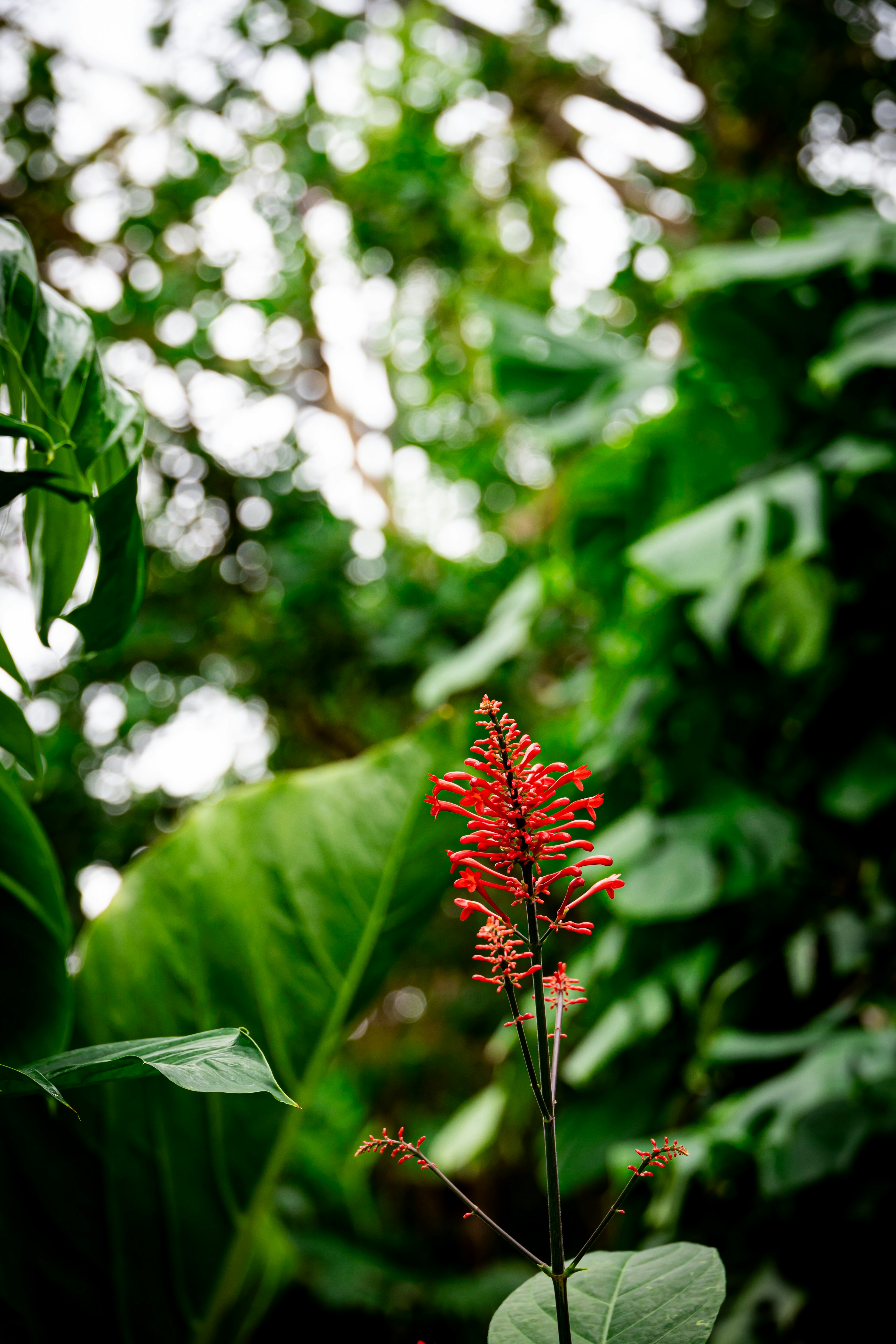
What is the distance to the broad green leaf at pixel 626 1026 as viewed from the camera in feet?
3.36

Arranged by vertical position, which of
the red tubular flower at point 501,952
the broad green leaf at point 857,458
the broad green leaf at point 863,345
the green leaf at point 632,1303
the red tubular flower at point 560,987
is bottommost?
the green leaf at point 632,1303

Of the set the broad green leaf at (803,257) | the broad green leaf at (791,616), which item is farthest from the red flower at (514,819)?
the broad green leaf at (803,257)

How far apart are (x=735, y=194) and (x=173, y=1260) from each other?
233 cm

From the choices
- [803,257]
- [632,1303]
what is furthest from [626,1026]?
[803,257]

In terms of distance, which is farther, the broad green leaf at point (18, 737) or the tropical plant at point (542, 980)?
the broad green leaf at point (18, 737)

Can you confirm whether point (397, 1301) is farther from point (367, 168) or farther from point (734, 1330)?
point (367, 168)

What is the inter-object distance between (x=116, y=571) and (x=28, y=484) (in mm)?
63

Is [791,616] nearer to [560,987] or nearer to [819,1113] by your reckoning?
[819,1113]

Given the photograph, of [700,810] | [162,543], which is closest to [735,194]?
[162,543]

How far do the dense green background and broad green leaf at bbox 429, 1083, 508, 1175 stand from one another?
0.4 inches

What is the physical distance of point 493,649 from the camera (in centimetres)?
139

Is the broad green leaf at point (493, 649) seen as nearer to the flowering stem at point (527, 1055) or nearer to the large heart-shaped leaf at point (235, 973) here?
the large heart-shaped leaf at point (235, 973)

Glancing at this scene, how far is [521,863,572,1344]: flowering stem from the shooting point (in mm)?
215

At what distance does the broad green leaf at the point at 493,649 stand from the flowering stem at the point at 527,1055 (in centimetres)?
112
